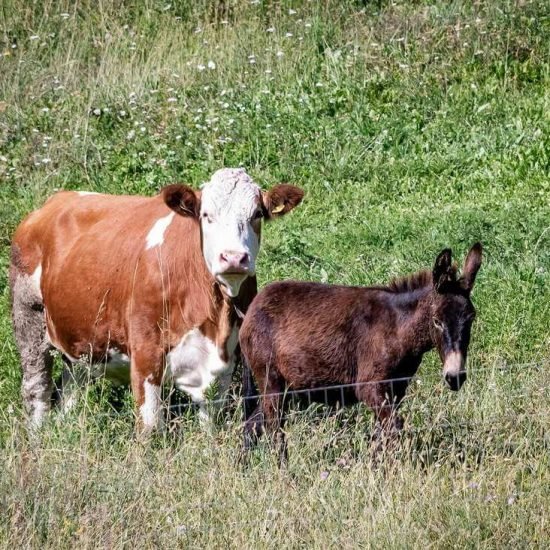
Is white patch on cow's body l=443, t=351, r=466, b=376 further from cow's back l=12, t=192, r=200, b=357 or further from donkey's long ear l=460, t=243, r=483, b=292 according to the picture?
cow's back l=12, t=192, r=200, b=357

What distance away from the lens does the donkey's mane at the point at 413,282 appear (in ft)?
26.0

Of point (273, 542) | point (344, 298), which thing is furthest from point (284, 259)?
point (273, 542)

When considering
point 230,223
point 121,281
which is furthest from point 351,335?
point 121,281

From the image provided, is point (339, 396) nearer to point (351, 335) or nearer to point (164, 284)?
point (351, 335)

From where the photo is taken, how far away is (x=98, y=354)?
9234 mm

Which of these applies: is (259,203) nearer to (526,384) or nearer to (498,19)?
(526,384)

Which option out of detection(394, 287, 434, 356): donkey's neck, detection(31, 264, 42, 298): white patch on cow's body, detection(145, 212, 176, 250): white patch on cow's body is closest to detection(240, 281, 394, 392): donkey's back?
detection(394, 287, 434, 356): donkey's neck

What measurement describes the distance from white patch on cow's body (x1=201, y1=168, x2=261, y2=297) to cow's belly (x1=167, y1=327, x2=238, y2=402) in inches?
14.3

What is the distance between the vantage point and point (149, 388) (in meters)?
8.55

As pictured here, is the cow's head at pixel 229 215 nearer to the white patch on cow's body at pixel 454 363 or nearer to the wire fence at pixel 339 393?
the wire fence at pixel 339 393

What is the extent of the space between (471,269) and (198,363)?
1.82 meters

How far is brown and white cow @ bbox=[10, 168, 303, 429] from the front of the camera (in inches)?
331

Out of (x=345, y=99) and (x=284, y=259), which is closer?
(x=284, y=259)

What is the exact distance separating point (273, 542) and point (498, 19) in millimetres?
10283
